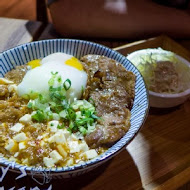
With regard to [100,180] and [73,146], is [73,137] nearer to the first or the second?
[73,146]

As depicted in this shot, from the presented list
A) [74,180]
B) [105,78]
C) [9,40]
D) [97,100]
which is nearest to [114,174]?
[74,180]

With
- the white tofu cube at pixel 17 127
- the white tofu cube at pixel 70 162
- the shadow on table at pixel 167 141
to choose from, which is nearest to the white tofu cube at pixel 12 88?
the white tofu cube at pixel 17 127

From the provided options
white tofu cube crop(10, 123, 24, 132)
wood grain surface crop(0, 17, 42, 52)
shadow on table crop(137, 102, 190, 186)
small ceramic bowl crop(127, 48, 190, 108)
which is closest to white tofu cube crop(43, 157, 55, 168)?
white tofu cube crop(10, 123, 24, 132)

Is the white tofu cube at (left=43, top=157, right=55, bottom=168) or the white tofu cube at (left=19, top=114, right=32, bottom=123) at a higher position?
the white tofu cube at (left=19, top=114, right=32, bottom=123)

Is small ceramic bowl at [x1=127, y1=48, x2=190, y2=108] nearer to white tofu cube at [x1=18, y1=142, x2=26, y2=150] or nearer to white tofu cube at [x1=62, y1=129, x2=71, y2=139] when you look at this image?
white tofu cube at [x1=62, y1=129, x2=71, y2=139]

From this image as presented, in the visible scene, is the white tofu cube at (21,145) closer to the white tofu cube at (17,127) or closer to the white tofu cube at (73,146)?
the white tofu cube at (17,127)
